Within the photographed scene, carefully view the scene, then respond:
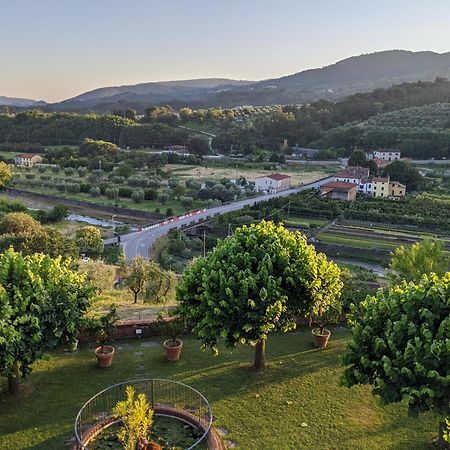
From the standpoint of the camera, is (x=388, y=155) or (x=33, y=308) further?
(x=388, y=155)

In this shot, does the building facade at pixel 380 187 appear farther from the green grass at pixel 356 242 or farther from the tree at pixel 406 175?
the green grass at pixel 356 242

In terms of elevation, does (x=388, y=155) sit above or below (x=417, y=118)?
below

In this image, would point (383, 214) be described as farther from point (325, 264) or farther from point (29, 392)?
point (29, 392)

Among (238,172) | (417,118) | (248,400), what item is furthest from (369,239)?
(417,118)

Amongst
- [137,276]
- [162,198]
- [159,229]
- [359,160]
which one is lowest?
[159,229]

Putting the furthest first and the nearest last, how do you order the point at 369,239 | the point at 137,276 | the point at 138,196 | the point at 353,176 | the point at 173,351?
the point at 353,176, the point at 138,196, the point at 369,239, the point at 137,276, the point at 173,351

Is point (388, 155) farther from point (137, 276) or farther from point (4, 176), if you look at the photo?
point (137, 276)

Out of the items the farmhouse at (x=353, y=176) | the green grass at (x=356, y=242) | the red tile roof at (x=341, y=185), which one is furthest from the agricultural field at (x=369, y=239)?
the farmhouse at (x=353, y=176)
